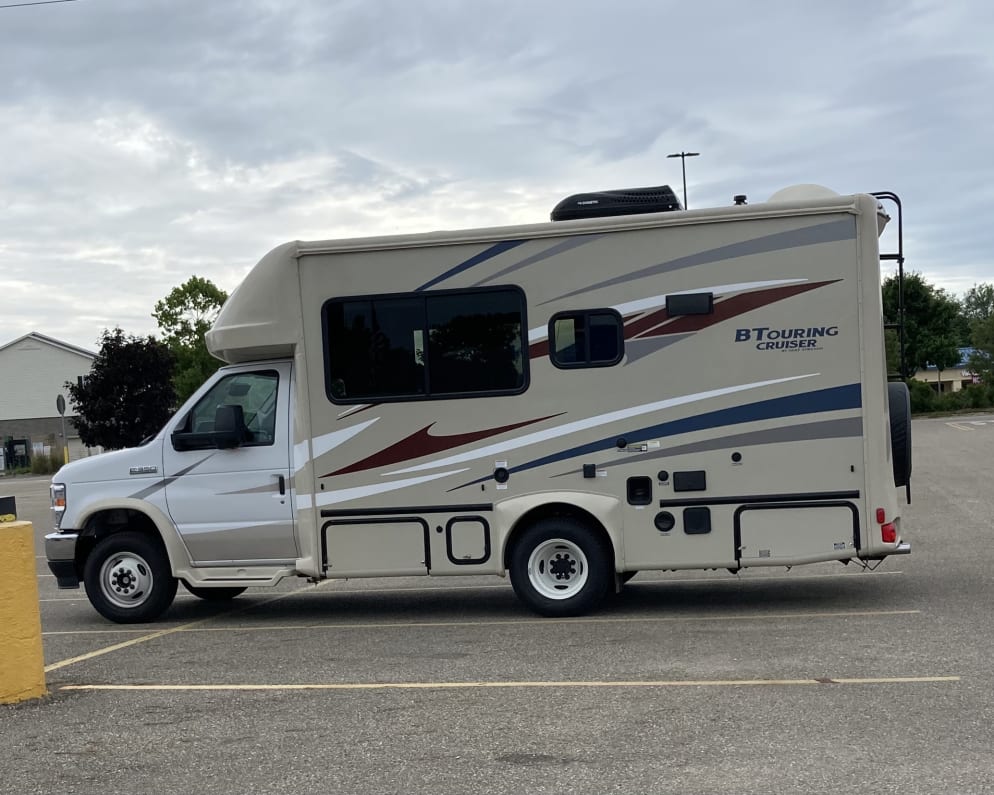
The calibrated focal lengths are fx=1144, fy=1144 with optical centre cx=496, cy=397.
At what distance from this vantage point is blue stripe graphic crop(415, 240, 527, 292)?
9422mm

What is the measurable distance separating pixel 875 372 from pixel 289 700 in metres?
5.12

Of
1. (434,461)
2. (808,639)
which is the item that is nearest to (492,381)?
(434,461)

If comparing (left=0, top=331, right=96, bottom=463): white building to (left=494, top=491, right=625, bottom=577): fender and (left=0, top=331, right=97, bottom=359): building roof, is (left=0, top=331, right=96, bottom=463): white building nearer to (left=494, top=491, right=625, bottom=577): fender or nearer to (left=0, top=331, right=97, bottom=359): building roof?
(left=0, top=331, right=97, bottom=359): building roof

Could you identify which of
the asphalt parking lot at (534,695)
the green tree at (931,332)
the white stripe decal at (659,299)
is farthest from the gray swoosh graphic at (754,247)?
the green tree at (931,332)

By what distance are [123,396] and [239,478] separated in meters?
36.8

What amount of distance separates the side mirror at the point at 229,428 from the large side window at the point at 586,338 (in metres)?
2.74

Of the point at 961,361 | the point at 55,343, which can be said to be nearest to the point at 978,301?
the point at 961,361

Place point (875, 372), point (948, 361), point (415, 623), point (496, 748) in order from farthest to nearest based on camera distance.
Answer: point (948, 361), point (415, 623), point (875, 372), point (496, 748)

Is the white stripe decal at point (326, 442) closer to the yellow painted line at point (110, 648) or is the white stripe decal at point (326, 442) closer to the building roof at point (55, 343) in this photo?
the yellow painted line at point (110, 648)

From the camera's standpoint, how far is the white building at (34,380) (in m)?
76.2

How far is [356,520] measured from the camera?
962 centimetres

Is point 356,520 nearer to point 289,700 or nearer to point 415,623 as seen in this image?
point 415,623

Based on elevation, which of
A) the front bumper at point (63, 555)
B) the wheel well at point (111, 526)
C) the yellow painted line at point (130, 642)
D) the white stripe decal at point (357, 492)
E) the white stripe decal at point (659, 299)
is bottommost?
the yellow painted line at point (130, 642)

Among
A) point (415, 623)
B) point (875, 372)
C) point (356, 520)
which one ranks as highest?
point (875, 372)
